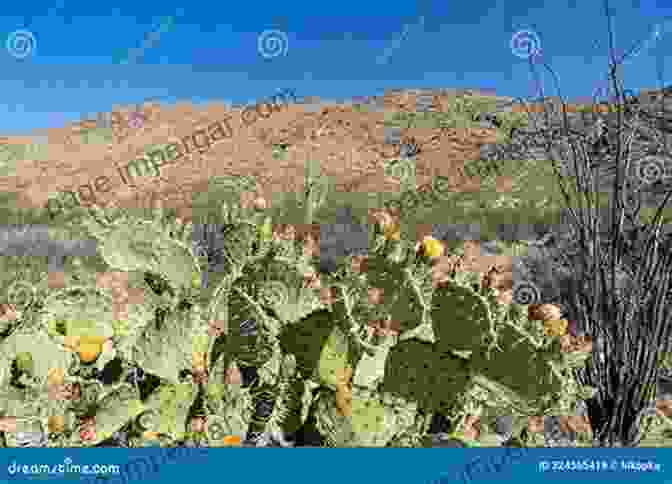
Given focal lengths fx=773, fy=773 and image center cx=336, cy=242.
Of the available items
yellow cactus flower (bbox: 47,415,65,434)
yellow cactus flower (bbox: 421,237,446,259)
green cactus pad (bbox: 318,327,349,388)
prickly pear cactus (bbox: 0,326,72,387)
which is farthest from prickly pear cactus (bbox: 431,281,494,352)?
prickly pear cactus (bbox: 0,326,72,387)

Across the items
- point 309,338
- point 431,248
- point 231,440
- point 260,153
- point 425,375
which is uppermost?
point 260,153

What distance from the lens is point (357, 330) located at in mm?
1846
